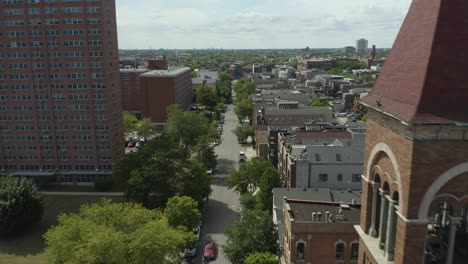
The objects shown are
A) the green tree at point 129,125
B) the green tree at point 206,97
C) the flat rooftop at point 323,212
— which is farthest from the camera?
the green tree at point 206,97

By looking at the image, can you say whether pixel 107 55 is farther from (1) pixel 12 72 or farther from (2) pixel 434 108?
(2) pixel 434 108

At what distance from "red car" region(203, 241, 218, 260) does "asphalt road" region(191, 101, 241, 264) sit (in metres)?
0.53

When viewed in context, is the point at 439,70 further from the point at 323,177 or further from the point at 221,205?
the point at 221,205

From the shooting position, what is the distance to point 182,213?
52.3 meters

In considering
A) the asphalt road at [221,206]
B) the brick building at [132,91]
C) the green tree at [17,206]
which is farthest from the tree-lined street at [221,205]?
the brick building at [132,91]

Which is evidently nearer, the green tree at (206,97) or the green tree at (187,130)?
the green tree at (187,130)

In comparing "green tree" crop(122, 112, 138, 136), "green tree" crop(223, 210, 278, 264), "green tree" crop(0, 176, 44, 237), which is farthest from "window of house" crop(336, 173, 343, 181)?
"green tree" crop(122, 112, 138, 136)

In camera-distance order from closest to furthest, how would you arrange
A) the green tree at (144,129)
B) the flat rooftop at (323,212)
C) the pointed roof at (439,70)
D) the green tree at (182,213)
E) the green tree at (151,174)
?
the pointed roof at (439,70), the flat rooftop at (323,212), the green tree at (182,213), the green tree at (151,174), the green tree at (144,129)

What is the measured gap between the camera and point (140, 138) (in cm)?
11481

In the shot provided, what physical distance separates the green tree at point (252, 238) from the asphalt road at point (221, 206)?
6.36 m

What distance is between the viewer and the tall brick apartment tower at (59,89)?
7650 cm

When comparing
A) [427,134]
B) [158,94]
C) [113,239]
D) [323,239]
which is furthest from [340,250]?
[158,94]

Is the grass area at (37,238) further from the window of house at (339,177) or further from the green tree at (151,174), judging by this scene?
the window of house at (339,177)

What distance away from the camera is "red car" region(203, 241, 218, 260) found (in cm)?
5106
